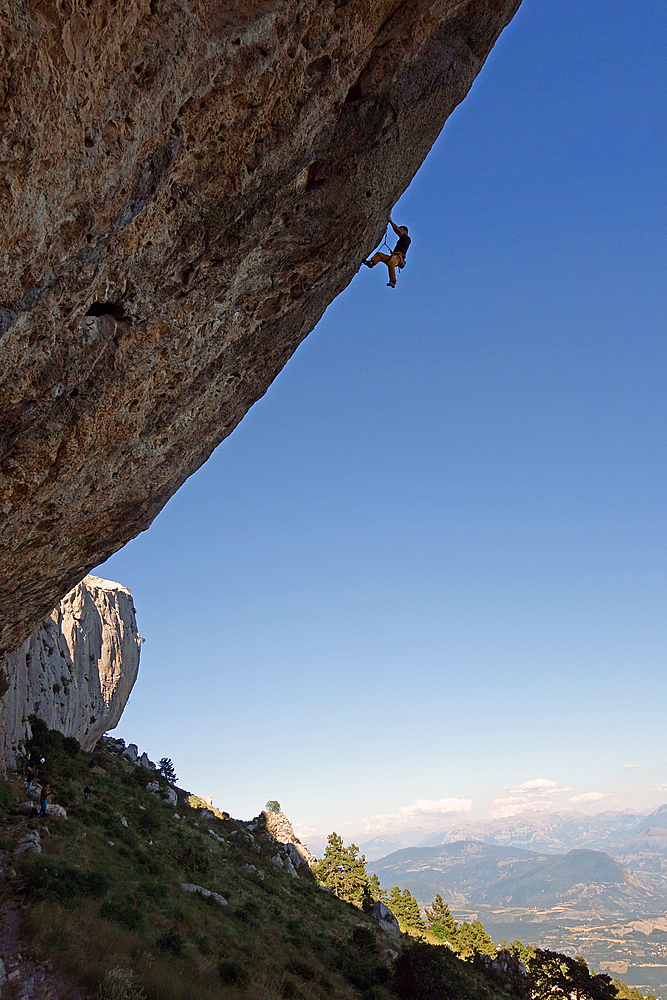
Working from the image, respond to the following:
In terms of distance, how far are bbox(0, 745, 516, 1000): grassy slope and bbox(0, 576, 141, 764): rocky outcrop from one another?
11.7 feet

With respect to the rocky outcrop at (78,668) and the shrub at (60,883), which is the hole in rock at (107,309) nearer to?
the shrub at (60,883)

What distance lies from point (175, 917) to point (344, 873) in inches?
1196

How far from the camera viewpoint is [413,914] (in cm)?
3747

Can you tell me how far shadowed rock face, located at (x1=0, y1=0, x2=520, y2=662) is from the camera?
16.5 ft

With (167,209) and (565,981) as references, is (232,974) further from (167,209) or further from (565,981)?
(565,981)

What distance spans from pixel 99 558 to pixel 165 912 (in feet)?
37.4

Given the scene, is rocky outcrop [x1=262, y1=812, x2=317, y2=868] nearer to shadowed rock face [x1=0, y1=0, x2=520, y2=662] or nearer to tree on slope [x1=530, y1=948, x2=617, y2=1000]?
tree on slope [x1=530, y1=948, x2=617, y2=1000]

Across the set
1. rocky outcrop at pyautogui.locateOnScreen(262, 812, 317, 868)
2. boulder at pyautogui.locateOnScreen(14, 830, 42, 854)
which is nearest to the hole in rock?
boulder at pyautogui.locateOnScreen(14, 830, 42, 854)

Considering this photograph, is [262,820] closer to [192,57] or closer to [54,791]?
[54,791]

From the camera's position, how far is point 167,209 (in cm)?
Answer: 671

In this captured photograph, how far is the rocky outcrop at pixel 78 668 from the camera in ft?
88.5

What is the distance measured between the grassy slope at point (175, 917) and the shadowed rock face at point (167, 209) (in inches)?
293

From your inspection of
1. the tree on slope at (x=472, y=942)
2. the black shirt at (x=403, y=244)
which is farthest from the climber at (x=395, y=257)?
the tree on slope at (x=472, y=942)

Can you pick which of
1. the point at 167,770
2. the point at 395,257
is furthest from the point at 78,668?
the point at 395,257
